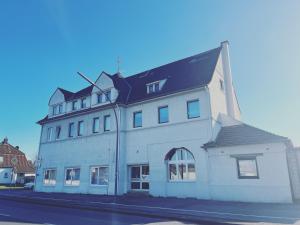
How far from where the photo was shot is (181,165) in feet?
58.4

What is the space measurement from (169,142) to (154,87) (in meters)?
5.42

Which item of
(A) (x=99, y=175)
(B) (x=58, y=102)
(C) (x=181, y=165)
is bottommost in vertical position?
(A) (x=99, y=175)

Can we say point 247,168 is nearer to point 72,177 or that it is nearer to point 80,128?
point 80,128

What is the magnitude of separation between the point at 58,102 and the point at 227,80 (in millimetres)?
18621

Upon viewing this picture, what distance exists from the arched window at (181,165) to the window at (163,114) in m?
2.58

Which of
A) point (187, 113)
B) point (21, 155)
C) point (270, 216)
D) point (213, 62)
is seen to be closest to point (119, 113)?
point (187, 113)

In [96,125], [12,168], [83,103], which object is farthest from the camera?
[12,168]

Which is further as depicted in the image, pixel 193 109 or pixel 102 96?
pixel 102 96

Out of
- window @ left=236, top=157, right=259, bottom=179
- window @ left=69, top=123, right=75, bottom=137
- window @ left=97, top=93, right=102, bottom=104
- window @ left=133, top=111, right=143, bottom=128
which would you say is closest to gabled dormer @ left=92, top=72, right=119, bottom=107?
window @ left=97, top=93, right=102, bottom=104

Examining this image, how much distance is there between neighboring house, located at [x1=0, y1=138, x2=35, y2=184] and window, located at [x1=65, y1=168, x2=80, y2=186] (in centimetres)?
2886

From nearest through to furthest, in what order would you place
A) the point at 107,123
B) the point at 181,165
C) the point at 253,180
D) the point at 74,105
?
the point at 253,180 < the point at 181,165 < the point at 107,123 < the point at 74,105

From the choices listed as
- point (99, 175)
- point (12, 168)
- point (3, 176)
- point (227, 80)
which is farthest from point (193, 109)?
point (3, 176)

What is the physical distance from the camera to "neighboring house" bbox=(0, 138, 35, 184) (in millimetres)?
48281

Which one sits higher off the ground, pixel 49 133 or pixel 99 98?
pixel 99 98
